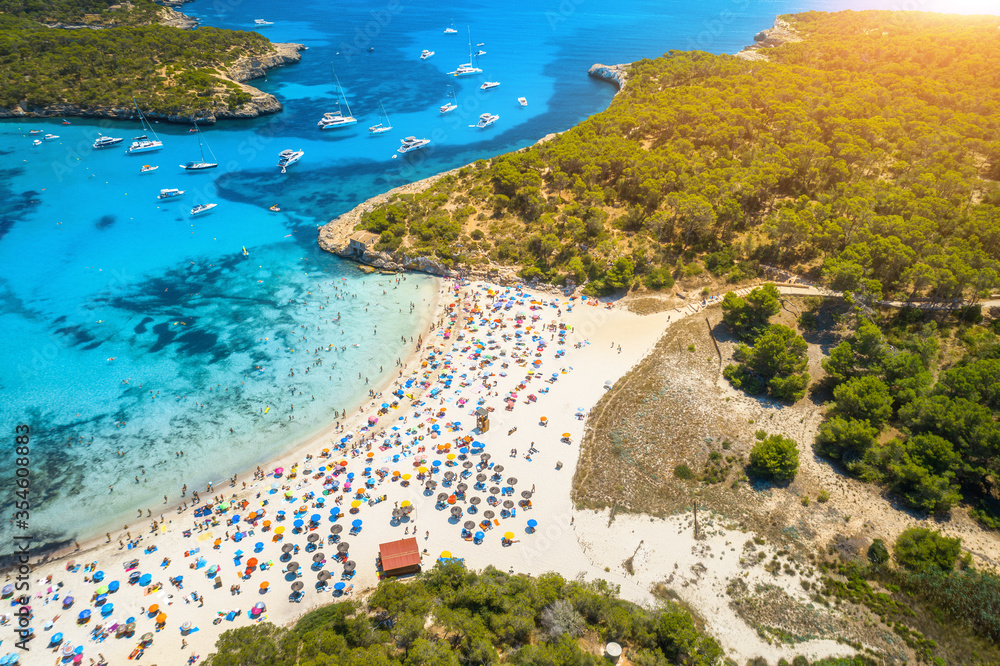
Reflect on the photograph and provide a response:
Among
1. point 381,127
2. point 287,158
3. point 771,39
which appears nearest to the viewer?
point 287,158

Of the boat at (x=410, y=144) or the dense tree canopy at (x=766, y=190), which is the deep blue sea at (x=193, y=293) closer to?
the boat at (x=410, y=144)

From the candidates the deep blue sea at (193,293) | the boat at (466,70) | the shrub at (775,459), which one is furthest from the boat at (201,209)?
the boat at (466,70)

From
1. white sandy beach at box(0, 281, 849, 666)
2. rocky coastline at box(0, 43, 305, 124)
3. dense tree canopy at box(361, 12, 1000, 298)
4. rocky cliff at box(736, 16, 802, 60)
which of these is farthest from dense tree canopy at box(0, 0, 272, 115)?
rocky cliff at box(736, 16, 802, 60)

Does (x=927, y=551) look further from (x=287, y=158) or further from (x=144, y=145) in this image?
(x=144, y=145)

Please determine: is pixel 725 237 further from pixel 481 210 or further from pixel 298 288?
pixel 298 288

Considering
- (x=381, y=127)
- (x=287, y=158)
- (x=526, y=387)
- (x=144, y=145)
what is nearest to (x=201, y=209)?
(x=287, y=158)

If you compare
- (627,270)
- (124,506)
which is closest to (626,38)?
(627,270)

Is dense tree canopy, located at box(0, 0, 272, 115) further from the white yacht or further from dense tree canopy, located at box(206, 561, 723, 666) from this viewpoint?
dense tree canopy, located at box(206, 561, 723, 666)
